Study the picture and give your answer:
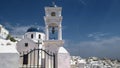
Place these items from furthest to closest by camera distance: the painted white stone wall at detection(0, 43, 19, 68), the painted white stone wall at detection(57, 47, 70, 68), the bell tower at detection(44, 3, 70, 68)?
the bell tower at detection(44, 3, 70, 68) < the painted white stone wall at detection(57, 47, 70, 68) < the painted white stone wall at detection(0, 43, 19, 68)

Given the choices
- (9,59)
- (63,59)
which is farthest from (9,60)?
(63,59)

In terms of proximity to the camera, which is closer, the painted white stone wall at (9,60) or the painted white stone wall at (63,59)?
the painted white stone wall at (9,60)

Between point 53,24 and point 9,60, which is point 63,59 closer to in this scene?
point 9,60

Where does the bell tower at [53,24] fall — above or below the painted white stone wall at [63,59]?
above

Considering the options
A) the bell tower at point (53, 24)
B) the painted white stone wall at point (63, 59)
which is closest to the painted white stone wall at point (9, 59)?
the painted white stone wall at point (63, 59)

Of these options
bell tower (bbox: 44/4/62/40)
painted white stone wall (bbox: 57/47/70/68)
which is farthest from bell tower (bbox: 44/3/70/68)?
painted white stone wall (bbox: 57/47/70/68)

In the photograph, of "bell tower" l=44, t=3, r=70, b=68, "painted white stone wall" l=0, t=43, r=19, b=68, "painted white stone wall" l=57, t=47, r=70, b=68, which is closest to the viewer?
"painted white stone wall" l=0, t=43, r=19, b=68

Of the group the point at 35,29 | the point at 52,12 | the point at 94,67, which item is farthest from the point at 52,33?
the point at 35,29

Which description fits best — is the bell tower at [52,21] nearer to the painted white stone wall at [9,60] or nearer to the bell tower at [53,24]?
the bell tower at [53,24]

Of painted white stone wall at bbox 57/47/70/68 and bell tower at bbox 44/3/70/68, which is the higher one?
bell tower at bbox 44/3/70/68

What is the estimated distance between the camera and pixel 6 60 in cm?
802

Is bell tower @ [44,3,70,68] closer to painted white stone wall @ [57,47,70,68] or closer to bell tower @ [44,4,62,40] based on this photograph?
bell tower @ [44,4,62,40]

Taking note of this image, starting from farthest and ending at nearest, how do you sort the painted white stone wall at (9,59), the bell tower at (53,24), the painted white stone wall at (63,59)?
1. the bell tower at (53,24)
2. the painted white stone wall at (63,59)
3. the painted white stone wall at (9,59)

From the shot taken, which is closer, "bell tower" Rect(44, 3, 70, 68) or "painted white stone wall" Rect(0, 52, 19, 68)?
"painted white stone wall" Rect(0, 52, 19, 68)
